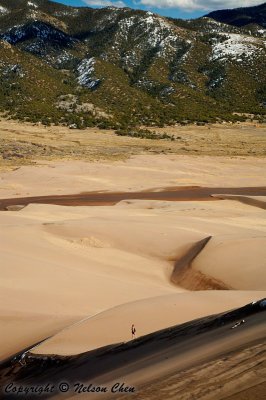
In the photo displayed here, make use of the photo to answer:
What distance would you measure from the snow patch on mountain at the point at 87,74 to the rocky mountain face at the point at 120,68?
0.25 m

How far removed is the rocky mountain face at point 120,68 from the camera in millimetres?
73375

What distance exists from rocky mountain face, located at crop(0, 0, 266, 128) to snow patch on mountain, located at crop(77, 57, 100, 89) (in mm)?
248

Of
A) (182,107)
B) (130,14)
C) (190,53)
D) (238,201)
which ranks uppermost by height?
(130,14)

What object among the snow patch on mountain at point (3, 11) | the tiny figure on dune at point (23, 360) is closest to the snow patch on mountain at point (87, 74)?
the snow patch on mountain at point (3, 11)

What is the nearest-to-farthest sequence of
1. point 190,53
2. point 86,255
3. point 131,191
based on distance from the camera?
1. point 86,255
2. point 131,191
3. point 190,53

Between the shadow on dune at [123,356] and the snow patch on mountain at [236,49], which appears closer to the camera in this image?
the shadow on dune at [123,356]

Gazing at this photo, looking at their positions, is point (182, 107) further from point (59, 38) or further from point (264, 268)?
point (264, 268)

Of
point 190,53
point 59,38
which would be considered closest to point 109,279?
point 190,53

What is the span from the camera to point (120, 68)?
9731cm

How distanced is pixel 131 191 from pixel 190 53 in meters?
80.4

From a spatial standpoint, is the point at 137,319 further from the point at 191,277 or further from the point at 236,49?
the point at 236,49

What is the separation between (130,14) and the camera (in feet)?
387

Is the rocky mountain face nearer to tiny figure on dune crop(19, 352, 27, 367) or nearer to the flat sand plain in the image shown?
the flat sand plain

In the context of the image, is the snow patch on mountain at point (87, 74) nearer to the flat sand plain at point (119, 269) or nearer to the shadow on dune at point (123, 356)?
the flat sand plain at point (119, 269)
